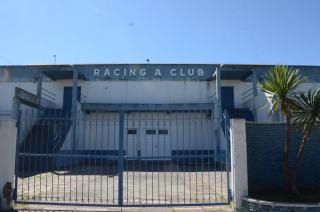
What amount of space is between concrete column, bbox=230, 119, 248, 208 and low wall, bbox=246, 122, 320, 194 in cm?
47

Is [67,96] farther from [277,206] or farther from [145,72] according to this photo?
[277,206]

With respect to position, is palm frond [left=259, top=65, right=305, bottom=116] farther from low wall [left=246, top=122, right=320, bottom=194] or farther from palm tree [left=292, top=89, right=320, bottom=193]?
low wall [left=246, top=122, right=320, bottom=194]

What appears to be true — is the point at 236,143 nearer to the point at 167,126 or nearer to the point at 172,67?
the point at 167,126

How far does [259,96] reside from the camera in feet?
65.5

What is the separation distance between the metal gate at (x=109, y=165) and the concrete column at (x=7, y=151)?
2.12 ft

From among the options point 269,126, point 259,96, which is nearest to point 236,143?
point 269,126

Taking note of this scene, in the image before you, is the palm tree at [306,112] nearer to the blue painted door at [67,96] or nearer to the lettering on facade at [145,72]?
the lettering on facade at [145,72]

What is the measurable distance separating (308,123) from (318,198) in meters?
1.58

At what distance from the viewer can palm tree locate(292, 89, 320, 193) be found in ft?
22.7

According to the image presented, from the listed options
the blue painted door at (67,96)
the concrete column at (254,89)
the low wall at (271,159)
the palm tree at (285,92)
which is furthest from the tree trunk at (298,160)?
the blue painted door at (67,96)

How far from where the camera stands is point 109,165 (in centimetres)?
1969

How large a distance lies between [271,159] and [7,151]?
6185 mm

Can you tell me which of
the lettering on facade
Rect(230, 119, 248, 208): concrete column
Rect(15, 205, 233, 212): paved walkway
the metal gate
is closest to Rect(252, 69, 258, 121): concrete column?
the metal gate

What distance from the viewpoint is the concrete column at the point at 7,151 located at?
7.26m
